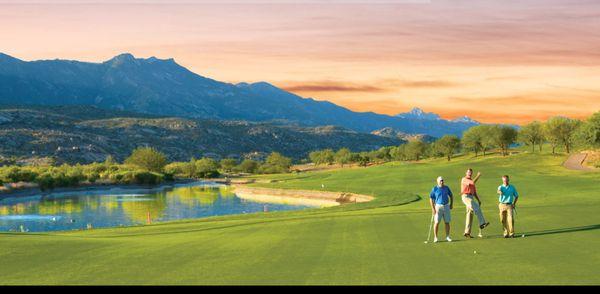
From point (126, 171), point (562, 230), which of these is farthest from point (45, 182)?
point (562, 230)

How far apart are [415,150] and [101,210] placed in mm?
124766

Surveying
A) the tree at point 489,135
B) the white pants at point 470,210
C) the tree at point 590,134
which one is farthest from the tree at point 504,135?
the white pants at point 470,210

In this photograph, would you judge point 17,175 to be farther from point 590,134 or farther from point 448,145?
point 448,145

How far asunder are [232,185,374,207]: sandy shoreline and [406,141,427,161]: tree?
96.2 meters

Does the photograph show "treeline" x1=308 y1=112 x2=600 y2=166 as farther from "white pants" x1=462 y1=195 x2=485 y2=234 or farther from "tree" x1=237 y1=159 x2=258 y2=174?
"white pants" x1=462 y1=195 x2=485 y2=234

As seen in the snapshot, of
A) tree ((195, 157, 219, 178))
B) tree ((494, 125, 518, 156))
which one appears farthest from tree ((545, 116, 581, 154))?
tree ((195, 157, 219, 178))

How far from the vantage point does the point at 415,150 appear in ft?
614

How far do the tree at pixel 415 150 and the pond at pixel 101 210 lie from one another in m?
101

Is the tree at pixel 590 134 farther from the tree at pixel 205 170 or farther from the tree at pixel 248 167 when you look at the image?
the tree at pixel 248 167

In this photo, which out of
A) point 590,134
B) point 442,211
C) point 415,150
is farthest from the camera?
point 415,150

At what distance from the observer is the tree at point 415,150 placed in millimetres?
187375
